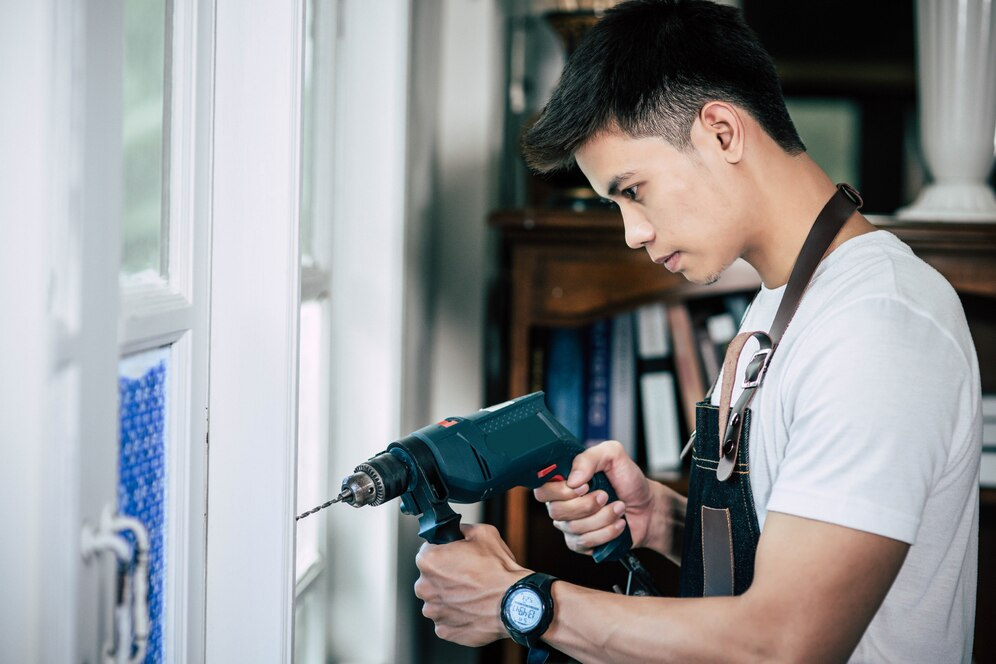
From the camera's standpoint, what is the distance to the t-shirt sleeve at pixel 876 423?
796mm

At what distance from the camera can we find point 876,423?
0.79 m

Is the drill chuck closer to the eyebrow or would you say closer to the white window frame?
the white window frame

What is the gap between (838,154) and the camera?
2.22 metres

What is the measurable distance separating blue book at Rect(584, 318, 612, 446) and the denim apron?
83 centimetres

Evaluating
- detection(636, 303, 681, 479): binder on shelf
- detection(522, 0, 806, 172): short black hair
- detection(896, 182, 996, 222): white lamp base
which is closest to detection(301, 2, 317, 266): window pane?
detection(522, 0, 806, 172): short black hair

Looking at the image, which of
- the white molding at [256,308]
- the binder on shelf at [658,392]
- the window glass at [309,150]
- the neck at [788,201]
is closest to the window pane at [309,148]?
the window glass at [309,150]

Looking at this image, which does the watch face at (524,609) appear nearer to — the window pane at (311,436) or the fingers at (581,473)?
the fingers at (581,473)

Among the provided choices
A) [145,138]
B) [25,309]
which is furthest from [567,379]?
[25,309]

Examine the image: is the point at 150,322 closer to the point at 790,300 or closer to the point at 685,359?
the point at 790,300

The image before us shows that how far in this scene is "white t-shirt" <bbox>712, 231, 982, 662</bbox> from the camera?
0.80m

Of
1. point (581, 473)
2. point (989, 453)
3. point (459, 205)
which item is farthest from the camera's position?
point (459, 205)

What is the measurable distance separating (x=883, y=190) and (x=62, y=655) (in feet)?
6.86

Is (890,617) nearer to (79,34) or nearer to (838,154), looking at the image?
(79,34)

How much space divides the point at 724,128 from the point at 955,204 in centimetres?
106
